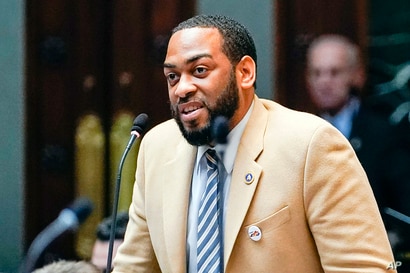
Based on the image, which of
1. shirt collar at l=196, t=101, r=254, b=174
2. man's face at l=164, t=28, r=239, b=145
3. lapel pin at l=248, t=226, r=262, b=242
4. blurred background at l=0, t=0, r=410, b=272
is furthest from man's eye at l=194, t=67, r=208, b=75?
blurred background at l=0, t=0, r=410, b=272

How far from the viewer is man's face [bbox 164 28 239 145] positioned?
10.2 ft

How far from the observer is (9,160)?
5.54 m

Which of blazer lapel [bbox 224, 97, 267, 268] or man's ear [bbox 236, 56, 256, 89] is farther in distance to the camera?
man's ear [bbox 236, 56, 256, 89]

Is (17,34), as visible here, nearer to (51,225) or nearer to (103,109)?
(103,109)

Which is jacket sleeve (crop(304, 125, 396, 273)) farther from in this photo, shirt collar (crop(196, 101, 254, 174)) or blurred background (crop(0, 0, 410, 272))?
blurred background (crop(0, 0, 410, 272))

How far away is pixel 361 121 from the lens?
16.7 ft

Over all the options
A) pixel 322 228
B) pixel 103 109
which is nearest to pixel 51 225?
pixel 103 109

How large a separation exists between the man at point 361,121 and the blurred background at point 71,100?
0.77m

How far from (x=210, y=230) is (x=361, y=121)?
2150mm

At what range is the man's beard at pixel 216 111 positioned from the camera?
122 inches

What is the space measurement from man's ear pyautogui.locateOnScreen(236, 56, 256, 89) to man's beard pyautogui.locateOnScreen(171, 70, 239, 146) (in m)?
0.03

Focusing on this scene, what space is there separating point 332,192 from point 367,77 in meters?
2.32

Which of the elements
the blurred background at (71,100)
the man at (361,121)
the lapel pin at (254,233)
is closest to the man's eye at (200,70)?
the lapel pin at (254,233)

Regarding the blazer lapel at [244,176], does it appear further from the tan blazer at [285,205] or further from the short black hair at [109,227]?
the short black hair at [109,227]
